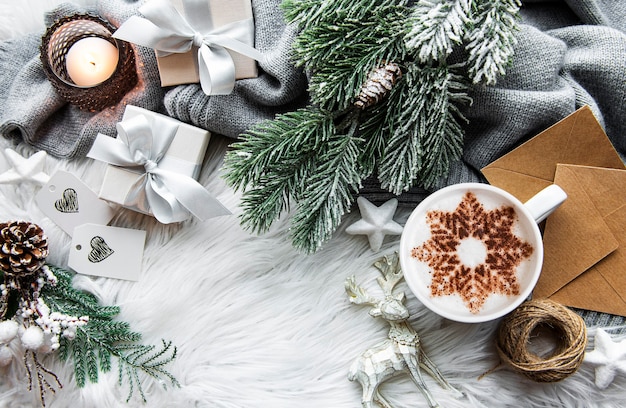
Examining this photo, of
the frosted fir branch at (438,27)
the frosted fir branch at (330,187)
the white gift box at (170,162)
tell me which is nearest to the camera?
the frosted fir branch at (438,27)

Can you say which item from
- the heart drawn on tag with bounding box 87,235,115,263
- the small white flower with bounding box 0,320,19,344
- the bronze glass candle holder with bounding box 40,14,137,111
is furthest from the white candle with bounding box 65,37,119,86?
the small white flower with bounding box 0,320,19,344

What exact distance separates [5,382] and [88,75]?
495 millimetres

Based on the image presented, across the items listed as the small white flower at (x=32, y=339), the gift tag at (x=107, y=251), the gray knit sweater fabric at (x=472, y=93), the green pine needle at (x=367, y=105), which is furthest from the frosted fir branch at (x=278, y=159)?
the small white flower at (x=32, y=339)

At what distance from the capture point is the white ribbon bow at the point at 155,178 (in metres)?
0.80

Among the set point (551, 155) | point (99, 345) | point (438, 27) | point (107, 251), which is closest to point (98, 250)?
point (107, 251)

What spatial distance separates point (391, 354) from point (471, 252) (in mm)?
190

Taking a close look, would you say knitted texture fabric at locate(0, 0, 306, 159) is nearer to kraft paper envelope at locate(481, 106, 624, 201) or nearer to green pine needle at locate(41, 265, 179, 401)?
green pine needle at locate(41, 265, 179, 401)

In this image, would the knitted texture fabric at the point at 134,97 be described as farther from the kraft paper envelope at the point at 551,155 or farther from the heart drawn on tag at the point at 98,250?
the kraft paper envelope at the point at 551,155

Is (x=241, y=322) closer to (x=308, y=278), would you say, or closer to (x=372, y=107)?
(x=308, y=278)

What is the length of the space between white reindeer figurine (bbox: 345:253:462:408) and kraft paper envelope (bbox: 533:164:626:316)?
0.20m

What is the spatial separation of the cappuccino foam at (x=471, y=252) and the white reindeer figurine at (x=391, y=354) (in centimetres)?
8

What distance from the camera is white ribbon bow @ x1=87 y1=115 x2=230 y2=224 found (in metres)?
0.80

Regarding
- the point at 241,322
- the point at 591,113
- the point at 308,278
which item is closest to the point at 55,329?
the point at 241,322

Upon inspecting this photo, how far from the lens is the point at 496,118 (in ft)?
2.56
